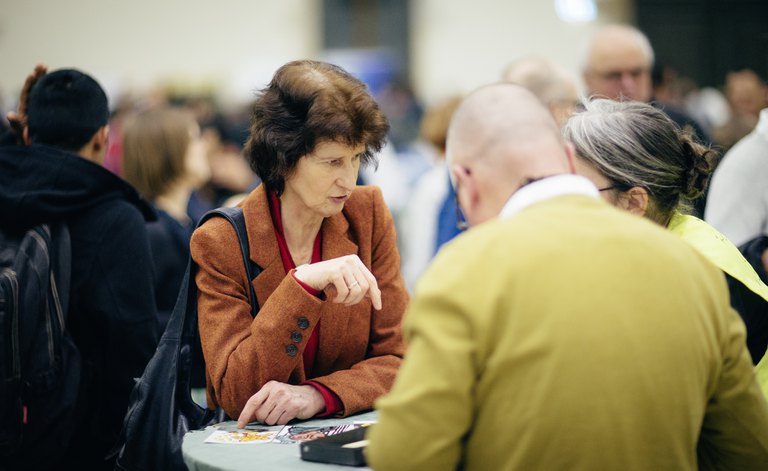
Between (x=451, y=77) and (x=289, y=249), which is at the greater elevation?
(x=289, y=249)

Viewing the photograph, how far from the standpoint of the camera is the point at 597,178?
2328mm

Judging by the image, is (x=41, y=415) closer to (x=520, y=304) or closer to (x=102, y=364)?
(x=102, y=364)

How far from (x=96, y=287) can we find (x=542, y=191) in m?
1.68

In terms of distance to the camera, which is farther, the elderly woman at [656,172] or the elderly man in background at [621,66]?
the elderly man in background at [621,66]

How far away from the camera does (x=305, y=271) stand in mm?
2170

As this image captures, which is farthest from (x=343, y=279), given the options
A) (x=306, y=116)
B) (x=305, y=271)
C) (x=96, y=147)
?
(x=96, y=147)

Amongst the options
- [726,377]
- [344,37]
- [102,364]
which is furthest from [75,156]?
[344,37]

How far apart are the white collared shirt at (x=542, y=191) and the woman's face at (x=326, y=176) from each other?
74cm

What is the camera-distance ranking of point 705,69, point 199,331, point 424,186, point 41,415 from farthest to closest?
point 705,69 < point 424,186 < point 41,415 < point 199,331

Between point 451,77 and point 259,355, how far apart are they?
14.7 m

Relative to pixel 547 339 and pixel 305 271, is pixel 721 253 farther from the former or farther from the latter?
pixel 305 271

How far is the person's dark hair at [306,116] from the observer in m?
2.28

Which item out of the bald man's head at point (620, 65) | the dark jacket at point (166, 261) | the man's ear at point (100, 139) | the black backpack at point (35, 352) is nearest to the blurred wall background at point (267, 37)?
the bald man's head at point (620, 65)

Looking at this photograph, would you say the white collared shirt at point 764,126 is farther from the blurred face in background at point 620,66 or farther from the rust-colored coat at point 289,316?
the rust-colored coat at point 289,316
